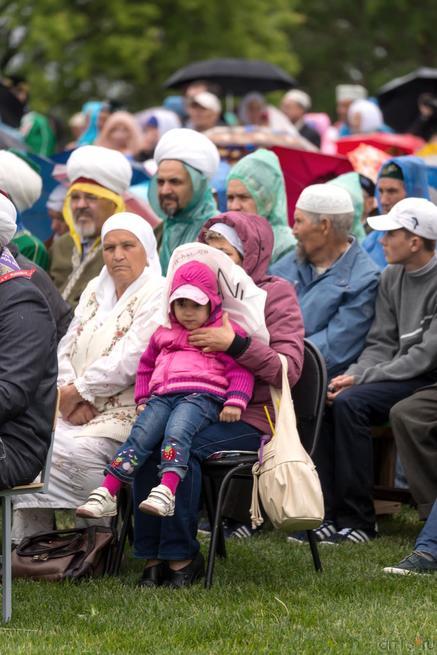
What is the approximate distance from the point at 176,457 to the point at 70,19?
71.5ft

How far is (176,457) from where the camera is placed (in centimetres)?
584

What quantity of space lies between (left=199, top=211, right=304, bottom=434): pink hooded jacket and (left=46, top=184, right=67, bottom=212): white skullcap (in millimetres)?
2800

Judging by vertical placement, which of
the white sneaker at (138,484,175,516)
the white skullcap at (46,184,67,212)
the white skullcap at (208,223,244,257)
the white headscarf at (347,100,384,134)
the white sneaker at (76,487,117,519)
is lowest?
the white headscarf at (347,100,384,134)

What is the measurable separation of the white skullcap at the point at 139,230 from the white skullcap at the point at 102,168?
1232 mm

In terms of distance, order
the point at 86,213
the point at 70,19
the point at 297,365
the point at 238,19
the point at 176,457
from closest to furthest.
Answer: the point at 176,457, the point at 297,365, the point at 86,213, the point at 70,19, the point at 238,19

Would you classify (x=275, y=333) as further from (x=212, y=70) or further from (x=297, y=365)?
(x=212, y=70)

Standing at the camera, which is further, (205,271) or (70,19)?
(70,19)

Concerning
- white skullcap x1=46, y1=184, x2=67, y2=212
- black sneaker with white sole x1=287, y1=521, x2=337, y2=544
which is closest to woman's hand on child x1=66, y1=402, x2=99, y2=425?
black sneaker with white sole x1=287, y1=521, x2=337, y2=544

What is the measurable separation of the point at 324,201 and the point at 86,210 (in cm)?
144

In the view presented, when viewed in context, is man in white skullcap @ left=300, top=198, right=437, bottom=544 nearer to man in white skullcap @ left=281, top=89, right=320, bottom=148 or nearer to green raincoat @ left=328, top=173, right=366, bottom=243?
green raincoat @ left=328, top=173, right=366, bottom=243

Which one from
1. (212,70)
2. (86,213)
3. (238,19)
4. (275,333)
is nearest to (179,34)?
(238,19)

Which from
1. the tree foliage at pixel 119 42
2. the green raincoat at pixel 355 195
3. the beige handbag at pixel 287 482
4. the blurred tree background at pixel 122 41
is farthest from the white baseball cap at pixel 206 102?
the tree foliage at pixel 119 42

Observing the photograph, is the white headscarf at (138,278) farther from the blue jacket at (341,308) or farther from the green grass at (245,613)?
the green grass at (245,613)

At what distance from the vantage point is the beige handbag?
577 cm
